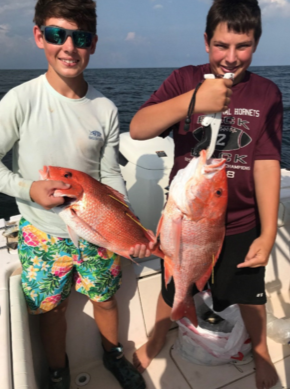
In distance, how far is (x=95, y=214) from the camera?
1.62 meters

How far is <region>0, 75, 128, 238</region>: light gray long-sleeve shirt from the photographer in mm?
1770


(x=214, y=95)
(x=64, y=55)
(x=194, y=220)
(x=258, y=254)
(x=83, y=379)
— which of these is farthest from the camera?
(x=83, y=379)

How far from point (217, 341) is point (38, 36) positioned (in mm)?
2576

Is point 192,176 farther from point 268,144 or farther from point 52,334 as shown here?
point 52,334

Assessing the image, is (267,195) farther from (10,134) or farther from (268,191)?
(10,134)

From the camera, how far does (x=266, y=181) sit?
193 cm

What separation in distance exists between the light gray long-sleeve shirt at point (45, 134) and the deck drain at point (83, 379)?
1.29m

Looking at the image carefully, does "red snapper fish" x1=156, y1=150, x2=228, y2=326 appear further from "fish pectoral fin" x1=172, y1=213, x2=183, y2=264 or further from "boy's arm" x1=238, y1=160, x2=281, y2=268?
"boy's arm" x1=238, y1=160, x2=281, y2=268

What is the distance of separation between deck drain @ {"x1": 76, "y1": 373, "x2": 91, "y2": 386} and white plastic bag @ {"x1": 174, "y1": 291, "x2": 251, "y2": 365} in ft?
2.59

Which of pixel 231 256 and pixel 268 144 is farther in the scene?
pixel 231 256

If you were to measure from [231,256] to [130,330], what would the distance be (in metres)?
1.16

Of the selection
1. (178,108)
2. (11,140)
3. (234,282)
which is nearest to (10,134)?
(11,140)

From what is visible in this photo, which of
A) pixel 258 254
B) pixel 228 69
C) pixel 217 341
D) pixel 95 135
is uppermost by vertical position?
pixel 228 69

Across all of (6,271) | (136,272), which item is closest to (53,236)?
(6,271)
